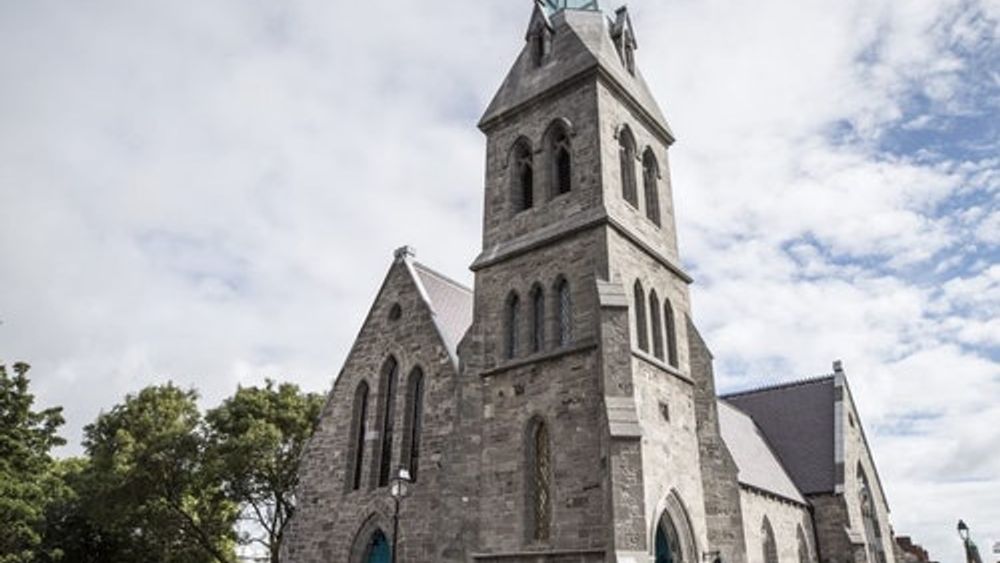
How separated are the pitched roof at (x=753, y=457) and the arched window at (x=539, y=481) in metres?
8.75

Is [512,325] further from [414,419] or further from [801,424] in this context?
[801,424]

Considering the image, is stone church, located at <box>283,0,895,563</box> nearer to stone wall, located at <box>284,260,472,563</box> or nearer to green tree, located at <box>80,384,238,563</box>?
stone wall, located at <box>284,260,472,563</box>

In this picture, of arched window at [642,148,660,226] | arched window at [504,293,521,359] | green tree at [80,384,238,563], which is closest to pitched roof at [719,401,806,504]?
arched window at [642,148,660,226]

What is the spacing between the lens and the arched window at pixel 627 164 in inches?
786

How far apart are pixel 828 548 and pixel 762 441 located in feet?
18.0

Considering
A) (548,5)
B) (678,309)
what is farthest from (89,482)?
(548,5)

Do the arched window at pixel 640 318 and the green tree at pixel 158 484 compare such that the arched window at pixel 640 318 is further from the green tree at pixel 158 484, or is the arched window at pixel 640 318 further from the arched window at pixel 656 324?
the green tree at pixel 158 484

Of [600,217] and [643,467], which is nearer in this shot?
[643,467]

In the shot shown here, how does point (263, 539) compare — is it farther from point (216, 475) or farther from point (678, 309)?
point (678, 309)

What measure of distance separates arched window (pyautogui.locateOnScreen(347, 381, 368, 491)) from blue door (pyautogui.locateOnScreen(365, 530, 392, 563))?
1.68 m

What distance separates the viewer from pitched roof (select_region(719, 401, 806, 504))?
2430 cm

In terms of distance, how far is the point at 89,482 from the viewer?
25.8m

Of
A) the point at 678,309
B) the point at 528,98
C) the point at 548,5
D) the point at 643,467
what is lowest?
the point at 643,467

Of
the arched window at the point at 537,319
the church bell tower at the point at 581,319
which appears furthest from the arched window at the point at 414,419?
the arched window at the point at 537,319
